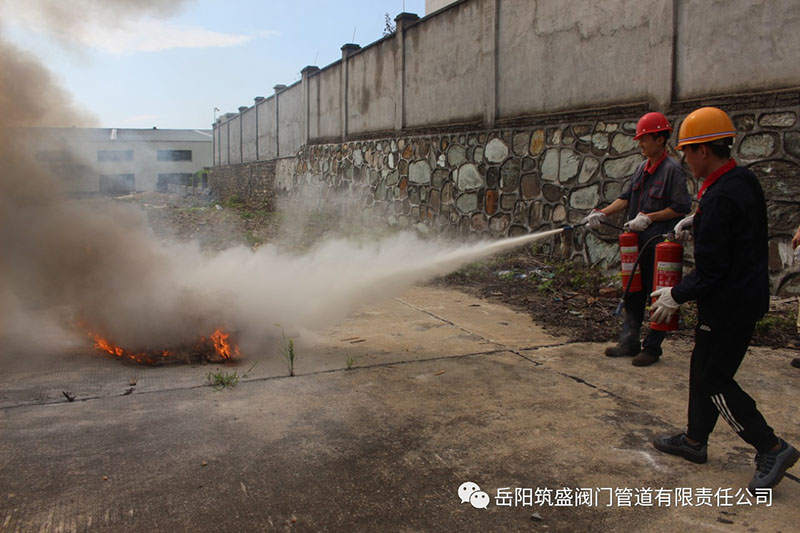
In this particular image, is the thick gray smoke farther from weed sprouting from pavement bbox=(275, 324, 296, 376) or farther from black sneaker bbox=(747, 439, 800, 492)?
black sneaker bbox=(747, 439, 800, 492)

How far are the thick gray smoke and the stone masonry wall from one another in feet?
8.78

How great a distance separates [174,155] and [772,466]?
44.1 metres

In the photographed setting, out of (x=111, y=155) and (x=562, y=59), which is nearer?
(x=562, y=59)

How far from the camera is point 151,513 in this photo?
100 inches

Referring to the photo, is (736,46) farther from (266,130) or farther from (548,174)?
(266,130)

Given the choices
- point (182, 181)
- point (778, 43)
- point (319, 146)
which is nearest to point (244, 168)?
point (319, 146)

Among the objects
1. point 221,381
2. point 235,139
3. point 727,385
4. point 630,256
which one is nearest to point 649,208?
point 630,256

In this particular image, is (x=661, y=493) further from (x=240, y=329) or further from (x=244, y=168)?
(x=244, y=168)

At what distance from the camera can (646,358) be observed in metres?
4.62

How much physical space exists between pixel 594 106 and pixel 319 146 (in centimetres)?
1009

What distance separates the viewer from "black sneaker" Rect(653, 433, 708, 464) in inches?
119

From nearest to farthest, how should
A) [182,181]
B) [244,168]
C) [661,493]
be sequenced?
[661,493]
[244,168]
[182,181]

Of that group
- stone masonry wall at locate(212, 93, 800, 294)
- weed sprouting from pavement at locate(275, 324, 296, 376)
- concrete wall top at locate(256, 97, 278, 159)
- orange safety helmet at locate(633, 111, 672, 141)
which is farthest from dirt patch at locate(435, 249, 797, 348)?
concrete wall top at locate(256, 97, 278, 159)

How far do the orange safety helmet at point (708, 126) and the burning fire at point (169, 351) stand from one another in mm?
3643
